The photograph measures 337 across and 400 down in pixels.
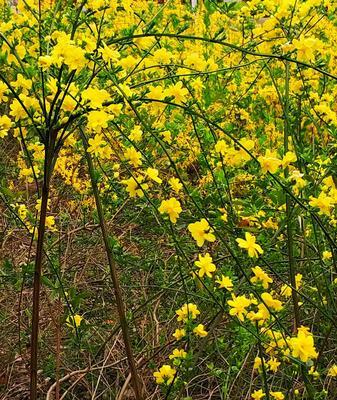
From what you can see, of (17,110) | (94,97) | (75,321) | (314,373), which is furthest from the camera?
(75,321)

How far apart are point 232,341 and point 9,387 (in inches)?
37.2

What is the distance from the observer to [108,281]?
3361 millimetres

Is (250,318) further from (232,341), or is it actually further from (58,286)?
(232,341)

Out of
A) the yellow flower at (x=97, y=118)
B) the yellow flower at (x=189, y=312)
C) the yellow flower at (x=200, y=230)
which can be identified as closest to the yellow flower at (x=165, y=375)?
the yellow flower at (x=189, y=312)

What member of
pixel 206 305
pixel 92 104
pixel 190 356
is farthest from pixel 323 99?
pixel 92 104

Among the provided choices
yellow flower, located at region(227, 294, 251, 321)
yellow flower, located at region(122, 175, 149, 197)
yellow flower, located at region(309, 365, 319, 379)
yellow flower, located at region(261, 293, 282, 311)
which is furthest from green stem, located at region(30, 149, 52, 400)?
yellow flower, located at region(309, 365, 319, 379)

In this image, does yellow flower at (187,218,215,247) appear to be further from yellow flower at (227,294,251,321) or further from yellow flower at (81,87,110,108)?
yellow flower at (81,87,110,108)

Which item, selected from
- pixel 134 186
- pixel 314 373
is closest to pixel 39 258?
pixel 134 186

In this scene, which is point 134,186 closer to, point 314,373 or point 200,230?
point 200,230

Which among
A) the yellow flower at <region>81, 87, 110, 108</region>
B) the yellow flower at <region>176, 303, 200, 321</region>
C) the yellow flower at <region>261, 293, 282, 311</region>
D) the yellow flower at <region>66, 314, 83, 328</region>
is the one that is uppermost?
the yellow flower at <region>81, 87, 110, 108</region>

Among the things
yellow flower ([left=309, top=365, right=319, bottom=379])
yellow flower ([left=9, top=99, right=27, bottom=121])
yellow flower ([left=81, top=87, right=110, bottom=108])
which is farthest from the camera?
yellow flower ([left=309, top=365, right=319, bottom=379])

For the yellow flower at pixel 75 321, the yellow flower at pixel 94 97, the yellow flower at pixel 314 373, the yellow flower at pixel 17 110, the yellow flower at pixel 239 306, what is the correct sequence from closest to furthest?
the yellow flower at pixel 94 97 < the yellow flower at pixel 17 110 < the yellow flower at pixel 239 306 < the yellow flower at pixel 314 373 < the yellow flower at pixel 75 321

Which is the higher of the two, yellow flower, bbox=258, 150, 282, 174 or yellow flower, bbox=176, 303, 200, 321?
yellow flower, bbox=258, 150, 282, 174

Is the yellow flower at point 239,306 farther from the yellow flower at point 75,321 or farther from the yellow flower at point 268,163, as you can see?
the yellow flower at point 75,321
